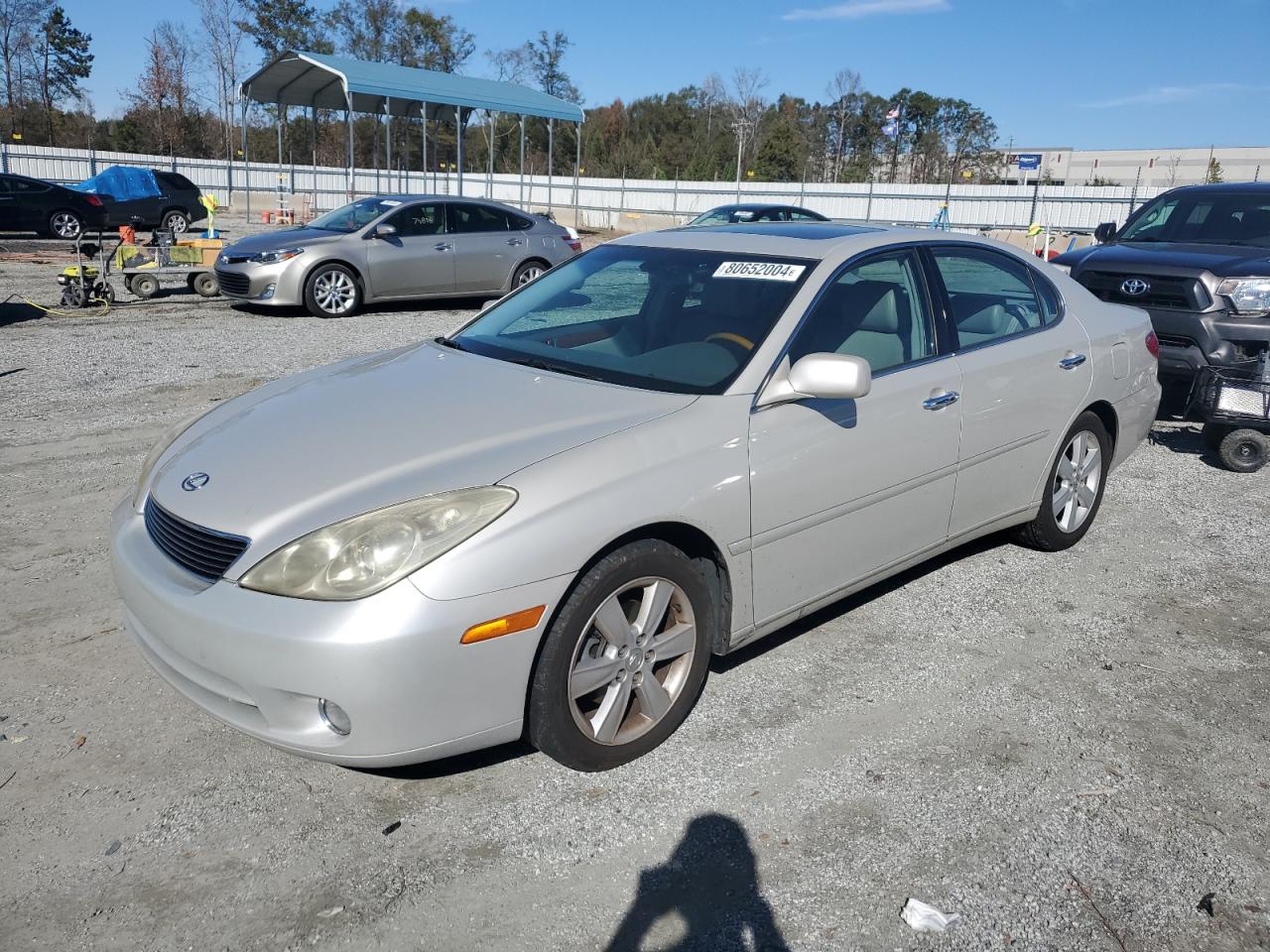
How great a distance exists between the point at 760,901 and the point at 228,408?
264 centimetres

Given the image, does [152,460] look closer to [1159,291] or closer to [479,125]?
[1159,291]

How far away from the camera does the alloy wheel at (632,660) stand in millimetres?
2971

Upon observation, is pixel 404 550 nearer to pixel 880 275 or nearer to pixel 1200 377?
pixel 880 275

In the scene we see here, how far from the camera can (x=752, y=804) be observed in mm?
3018

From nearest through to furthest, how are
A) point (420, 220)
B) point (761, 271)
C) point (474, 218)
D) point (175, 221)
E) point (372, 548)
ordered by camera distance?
point (372, 548) → point (761, 271) → point (420, 220) → point (474, 218) → point (175, 221)

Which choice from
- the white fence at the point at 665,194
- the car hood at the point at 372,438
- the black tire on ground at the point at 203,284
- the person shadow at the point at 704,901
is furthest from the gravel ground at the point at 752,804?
the white fence at the point at 665,194

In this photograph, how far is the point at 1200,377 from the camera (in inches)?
271

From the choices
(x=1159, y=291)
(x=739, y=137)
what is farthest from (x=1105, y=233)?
(x=739, y=137)

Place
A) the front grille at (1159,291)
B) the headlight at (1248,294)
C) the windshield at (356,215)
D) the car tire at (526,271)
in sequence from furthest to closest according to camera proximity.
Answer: the car tire at (526,271) < the windshield at (356,215) < the front grille at (1159,291) < the headlight at (1248,294)

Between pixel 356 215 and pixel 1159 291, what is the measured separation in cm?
977

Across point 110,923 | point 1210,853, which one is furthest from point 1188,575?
point 110,923

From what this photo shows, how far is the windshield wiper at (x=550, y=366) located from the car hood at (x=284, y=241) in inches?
377

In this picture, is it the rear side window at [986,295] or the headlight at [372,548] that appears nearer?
the headlight at [372,548]

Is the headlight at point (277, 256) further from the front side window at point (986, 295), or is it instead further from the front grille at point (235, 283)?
the front side window at point (986, 295)
